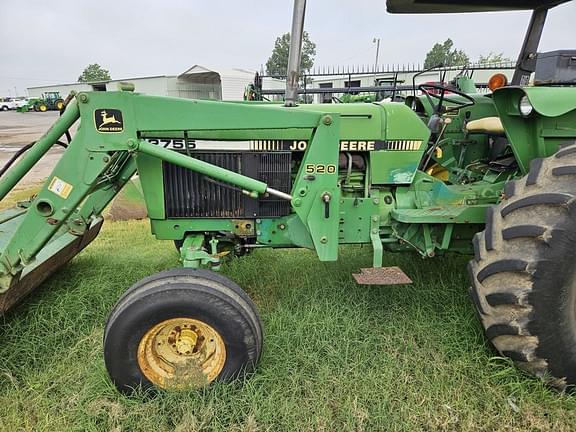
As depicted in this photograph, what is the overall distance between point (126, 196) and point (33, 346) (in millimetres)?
2743

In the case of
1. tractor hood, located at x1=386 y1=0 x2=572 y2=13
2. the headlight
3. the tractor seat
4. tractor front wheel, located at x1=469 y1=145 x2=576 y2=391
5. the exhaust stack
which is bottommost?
tractor front wheel, located at x1=469 y1=145 x2=576 y2=391

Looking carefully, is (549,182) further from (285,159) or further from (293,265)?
(293,265)

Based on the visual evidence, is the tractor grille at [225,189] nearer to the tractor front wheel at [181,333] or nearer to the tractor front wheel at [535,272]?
the tractor front wheel at [181,333]

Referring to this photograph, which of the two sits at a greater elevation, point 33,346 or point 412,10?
point 412,10

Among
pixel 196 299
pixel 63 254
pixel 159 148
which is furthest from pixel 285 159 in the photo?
pixel 63 254

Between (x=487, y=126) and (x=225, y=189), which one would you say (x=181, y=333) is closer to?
(x=225, y=189)

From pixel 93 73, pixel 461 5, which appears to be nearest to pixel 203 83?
pixel 461 5

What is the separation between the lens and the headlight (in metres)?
2.29

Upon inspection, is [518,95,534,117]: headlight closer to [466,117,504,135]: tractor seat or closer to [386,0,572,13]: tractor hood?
[466,117,504,135]: tractor seat

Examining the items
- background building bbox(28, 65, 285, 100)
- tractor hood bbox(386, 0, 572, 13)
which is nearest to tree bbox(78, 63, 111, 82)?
background building bbox(28, 65, 285, 100)

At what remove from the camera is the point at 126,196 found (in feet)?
16.3

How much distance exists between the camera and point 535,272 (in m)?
1.87

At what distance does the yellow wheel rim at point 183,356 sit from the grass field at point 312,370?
7 centimetres

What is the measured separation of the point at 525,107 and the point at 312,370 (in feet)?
6.01
